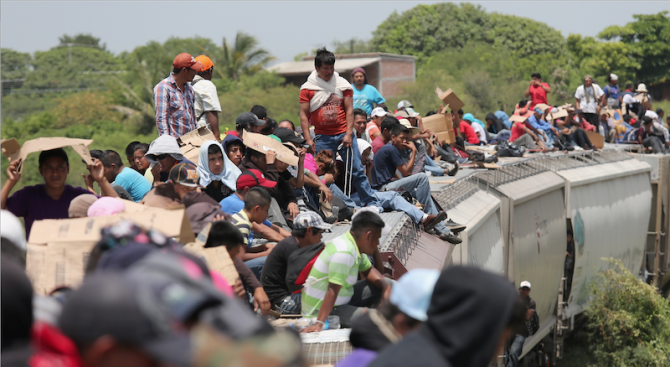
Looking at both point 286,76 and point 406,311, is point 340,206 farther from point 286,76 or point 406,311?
point 286,76

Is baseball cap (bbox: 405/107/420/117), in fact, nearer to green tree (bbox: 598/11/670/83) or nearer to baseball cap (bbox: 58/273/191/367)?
baseball cap (bbox: 58/273/191/367)

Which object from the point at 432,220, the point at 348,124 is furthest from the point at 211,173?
the point at 432,220

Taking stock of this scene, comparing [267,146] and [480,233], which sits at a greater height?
[267,146]

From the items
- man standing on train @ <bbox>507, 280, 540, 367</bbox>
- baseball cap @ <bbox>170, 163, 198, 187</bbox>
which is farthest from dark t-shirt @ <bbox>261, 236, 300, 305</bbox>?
man standing on train @ <bbox>507, 280, 540, 367</bbox>

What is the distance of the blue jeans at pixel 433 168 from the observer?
1238 cm

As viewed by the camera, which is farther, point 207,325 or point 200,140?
point 200,140

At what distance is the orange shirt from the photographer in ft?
27.9

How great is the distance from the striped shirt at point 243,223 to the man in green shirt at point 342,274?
2.86 ft

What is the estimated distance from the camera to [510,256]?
1420cm

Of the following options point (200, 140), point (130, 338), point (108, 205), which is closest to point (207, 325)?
point (130, 338)

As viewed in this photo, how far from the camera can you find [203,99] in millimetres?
7988

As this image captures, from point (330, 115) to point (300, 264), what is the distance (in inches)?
141

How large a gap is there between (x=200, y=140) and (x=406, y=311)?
4.91 metres

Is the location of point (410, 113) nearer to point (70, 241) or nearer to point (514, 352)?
point (514, 352)
